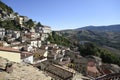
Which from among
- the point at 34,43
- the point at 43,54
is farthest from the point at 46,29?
the point at 43,54

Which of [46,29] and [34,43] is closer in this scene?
[34,43]

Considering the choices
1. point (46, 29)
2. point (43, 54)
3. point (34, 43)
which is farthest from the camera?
point (46, 29)

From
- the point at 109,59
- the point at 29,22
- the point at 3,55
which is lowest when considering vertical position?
the point at 109,59

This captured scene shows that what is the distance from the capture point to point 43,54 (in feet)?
181

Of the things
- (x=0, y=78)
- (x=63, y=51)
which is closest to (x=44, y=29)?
(x=63, y=51)

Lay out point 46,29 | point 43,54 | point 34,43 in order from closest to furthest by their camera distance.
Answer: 1. point 43,54
2. point 34,43
3. point 46,29

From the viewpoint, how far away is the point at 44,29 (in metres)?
99.3

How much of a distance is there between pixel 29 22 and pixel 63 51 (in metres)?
33.6

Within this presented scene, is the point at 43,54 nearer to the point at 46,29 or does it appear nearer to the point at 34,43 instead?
the point at 34,43

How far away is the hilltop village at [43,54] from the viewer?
23953 mm

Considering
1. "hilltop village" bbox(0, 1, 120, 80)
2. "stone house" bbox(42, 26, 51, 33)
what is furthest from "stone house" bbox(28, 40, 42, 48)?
"stone house" bbox(42, 26, 51, 33)

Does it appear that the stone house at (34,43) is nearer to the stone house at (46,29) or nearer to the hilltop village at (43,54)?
the hilltop village at (43,54)

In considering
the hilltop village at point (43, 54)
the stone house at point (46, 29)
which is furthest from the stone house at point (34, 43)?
the stone house at point (46, 29)

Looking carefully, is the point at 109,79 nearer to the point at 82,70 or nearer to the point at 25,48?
the point at 82,70
